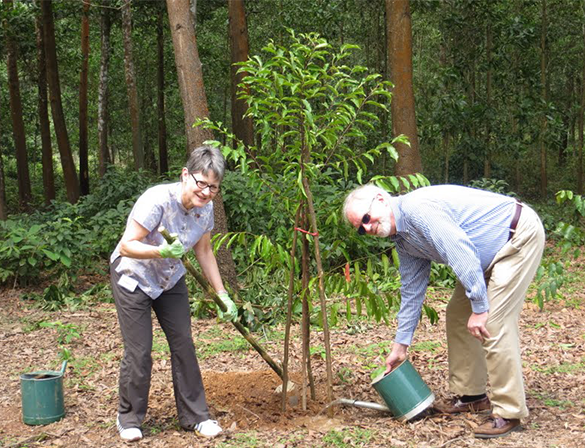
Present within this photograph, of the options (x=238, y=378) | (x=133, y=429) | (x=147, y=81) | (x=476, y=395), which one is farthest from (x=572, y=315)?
(x=147, y=81)

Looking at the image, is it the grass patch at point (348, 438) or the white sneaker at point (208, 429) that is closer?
the grass patch at point (348, 438)

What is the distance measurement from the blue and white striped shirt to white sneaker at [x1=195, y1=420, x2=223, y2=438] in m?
1.23

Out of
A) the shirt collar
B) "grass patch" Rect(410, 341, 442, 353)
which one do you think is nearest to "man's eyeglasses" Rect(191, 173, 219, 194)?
the shirt collar

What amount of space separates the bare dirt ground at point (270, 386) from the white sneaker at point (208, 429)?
0.15 feet

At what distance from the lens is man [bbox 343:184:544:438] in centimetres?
353

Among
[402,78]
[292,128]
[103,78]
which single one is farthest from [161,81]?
[292,128]

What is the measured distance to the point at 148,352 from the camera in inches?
155

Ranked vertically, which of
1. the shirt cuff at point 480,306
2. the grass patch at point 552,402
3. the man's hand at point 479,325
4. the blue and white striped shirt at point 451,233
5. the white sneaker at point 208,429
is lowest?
the grass patch at point 552,402

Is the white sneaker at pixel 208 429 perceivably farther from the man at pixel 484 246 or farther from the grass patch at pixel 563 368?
the grass patch at pixel 563 368

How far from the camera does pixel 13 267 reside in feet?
28.1

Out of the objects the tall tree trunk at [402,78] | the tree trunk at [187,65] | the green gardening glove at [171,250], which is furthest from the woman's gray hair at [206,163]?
the tall tree trunk at [402,78]

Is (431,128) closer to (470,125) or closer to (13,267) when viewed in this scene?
(470,125)

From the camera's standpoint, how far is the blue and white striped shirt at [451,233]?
3502 mm

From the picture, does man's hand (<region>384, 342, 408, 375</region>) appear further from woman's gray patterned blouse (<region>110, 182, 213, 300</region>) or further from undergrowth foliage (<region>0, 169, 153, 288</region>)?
undergrowth foliage (<region>0, 169, 153, 288</region>)
